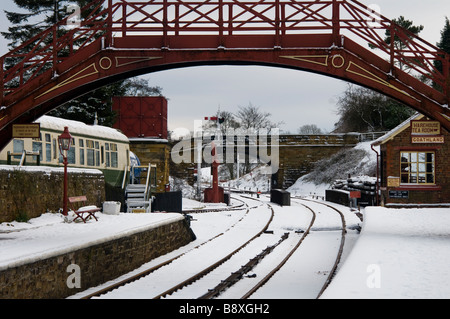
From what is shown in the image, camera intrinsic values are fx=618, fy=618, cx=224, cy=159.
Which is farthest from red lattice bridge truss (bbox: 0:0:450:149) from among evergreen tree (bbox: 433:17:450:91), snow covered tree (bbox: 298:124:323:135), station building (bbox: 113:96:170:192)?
snow covered tree (bbox: 298:124:323:135)

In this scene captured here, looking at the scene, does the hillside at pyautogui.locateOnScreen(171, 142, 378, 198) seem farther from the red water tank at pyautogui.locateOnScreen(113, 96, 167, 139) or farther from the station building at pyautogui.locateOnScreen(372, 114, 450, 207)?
the station building at pyautogui.locateOnScreen(372, 114, 450, 207)

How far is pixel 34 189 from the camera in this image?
1806 centimetres

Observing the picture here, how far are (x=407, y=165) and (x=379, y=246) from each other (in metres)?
17.0

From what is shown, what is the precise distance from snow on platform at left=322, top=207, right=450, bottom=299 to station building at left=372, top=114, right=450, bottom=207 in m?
9.73

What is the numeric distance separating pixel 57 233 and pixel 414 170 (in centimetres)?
2011

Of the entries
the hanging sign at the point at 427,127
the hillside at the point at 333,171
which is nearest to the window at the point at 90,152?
the hanging sign at the point at 427,127

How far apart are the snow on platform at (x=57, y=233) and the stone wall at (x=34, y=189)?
295mm

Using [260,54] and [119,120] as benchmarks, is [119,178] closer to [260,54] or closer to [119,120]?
[119,120]

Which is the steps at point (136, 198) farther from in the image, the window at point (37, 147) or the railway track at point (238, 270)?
the railway track at point (238, 270)

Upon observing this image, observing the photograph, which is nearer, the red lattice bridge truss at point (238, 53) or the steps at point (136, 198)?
the red lattice bridge truss at point (238, 53)

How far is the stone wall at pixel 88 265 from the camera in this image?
10666 millimetres

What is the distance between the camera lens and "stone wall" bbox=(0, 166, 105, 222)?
16.4 meters

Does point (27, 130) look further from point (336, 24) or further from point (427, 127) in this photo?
point (427, 127)
